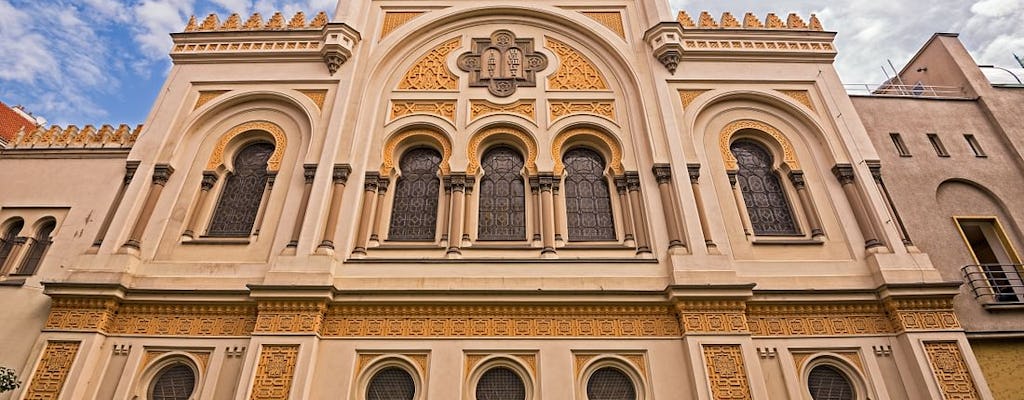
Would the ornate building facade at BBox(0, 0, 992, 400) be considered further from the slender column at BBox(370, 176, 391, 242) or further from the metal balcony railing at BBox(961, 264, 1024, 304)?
the metal balcony railing at BBox(961, 264, 1024, 304)

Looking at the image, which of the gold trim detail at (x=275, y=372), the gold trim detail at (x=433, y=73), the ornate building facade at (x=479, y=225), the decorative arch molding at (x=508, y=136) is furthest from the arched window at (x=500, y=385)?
the gold trim detail at (x=433, y=73)

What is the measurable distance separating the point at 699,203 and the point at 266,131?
26.6ft

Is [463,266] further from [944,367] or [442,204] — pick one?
[944,367]

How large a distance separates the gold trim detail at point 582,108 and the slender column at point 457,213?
7.37 ft

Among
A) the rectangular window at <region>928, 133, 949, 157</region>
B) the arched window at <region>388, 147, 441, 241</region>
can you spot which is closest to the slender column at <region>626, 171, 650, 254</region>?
the arched window at <region>388, 147, 441, 241</region>

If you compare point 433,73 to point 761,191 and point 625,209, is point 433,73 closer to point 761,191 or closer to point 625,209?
point 625,209

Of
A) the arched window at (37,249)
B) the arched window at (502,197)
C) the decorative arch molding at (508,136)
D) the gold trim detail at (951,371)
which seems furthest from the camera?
the decorative arch molding at (508,136)

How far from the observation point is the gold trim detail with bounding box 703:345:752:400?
6.79 m

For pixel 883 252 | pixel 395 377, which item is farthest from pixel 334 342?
pixel 883 252

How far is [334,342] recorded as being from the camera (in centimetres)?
739

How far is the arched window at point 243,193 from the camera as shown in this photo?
880 centimetres

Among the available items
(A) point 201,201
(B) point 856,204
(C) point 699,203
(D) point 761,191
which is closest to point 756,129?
(D) point 761,191

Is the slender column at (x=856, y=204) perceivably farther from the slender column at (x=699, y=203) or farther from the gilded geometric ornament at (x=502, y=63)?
the gilded geometric ornament at (x=502, y=63)

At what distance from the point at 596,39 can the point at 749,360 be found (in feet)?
23.1
